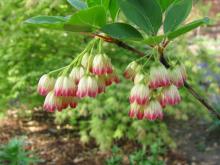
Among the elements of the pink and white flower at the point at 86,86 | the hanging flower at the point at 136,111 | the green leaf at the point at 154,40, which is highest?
the green leaf at the point at 154,40

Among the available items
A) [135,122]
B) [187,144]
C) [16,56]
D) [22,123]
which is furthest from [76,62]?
[22,123]

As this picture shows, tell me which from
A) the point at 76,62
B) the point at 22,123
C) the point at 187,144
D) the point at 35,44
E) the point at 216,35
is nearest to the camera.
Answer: the point at 76,62

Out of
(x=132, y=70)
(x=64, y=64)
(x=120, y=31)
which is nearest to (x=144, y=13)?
(x=120, y=31)

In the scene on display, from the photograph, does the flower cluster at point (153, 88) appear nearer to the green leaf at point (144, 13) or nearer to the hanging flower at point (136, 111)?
the hanging flower at point (136, 111)

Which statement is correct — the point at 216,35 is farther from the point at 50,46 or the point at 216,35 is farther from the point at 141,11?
the point at 141,11

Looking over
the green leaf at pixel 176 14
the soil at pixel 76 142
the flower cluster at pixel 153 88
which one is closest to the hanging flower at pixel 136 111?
the flower cluster at pixel 153 88

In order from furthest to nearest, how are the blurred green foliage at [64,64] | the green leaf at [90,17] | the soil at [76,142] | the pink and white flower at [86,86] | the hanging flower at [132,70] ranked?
the soil at [76,142], the blurred green foliage at [64,64], the hanging flower at [132,70], the pink and white flower at [86,86], the green leaf at [90,17]

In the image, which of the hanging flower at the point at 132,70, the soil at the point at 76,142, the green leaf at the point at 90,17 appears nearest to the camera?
the green leaf at the point at 90,17

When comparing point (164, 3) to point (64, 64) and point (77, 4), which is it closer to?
point (77, 4)
